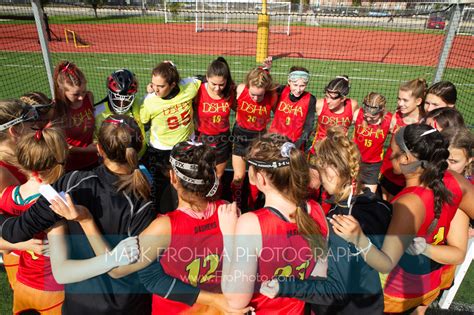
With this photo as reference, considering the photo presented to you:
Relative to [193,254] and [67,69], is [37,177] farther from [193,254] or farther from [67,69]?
[67,69]

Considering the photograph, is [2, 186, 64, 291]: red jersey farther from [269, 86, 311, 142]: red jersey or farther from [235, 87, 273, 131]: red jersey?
[269, 86, 311, 142]: red jersey

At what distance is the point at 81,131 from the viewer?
415 cm

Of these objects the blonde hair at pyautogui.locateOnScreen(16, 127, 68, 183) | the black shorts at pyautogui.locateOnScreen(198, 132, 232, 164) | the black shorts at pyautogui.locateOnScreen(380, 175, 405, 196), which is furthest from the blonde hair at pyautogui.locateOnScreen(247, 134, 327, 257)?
the black shorts at pyautogui.locateOnScreen(198, 132, 232, 164)

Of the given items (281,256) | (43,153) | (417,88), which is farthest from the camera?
(417,88)

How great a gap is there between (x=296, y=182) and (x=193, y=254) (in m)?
0.80

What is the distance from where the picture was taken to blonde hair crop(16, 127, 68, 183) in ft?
7.30

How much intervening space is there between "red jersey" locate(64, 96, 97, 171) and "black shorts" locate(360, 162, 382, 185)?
392 centimetres

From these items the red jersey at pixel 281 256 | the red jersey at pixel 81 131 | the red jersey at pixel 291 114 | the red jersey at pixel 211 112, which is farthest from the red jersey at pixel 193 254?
the red jersey at pixel 291 114

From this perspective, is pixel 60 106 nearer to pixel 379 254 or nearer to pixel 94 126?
pixel 94 126

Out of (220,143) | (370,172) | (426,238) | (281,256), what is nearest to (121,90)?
(220,143)

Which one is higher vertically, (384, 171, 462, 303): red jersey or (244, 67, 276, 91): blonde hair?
(244, 67, 276, 91): blonde hair

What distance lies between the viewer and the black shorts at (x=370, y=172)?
16.8ft

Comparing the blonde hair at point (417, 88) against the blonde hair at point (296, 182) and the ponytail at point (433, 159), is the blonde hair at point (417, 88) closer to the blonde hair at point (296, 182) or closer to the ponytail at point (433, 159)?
the ponytail at point (433, 159)

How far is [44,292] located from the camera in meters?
2.43
